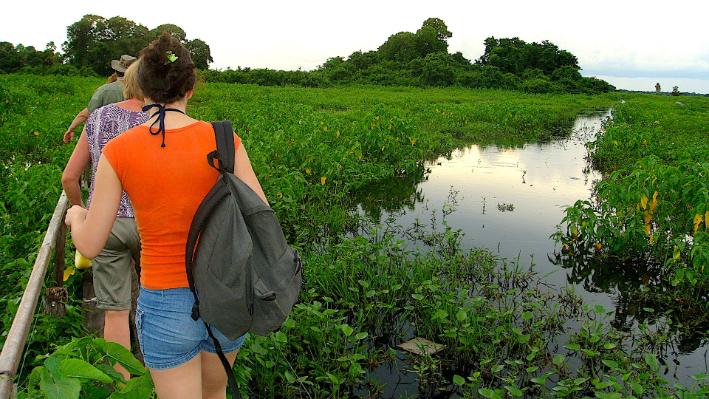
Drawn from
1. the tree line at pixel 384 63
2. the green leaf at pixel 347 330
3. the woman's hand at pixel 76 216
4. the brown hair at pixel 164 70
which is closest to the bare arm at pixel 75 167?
the woman's hand at pixel 76 216

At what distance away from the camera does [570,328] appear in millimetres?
4461

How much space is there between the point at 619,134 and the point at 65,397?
44.5 feet

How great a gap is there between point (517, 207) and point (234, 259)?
7.26 metres

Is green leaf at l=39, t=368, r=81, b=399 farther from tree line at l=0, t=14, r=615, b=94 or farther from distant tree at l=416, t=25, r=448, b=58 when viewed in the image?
distant tree at l=416, t=25, r=448, b=58

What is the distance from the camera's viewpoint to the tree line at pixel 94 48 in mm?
44438

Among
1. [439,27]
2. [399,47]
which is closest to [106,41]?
[399,47]

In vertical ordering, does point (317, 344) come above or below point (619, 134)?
below

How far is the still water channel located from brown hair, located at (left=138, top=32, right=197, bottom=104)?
266 centimetres

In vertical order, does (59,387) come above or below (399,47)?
below

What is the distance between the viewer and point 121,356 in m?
1.78

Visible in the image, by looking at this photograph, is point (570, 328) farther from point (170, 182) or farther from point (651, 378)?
point (170, 182)

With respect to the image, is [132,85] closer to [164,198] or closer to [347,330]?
[164,198]

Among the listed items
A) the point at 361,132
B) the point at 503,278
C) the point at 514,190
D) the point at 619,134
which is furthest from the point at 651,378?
the point at 619,134

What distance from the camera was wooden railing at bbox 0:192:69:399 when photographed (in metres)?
1.72
